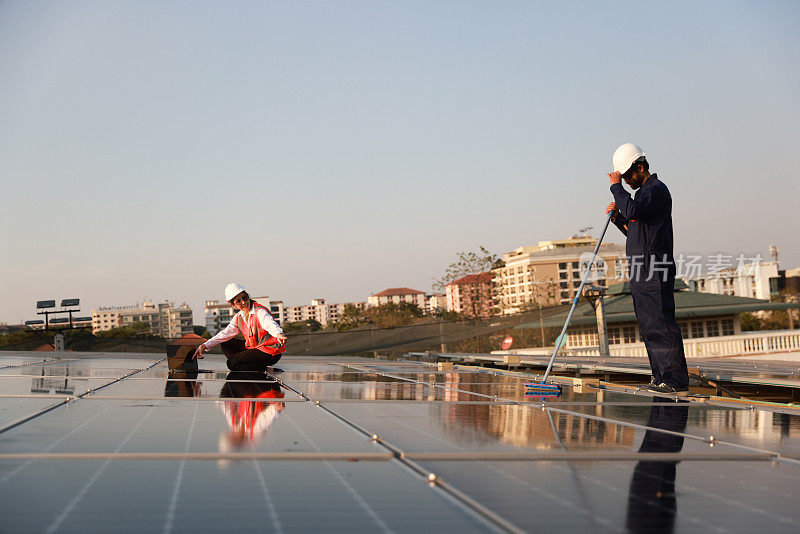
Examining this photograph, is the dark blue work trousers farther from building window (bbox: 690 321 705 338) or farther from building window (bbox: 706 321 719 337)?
building window (bbox: 706 321 719 337)

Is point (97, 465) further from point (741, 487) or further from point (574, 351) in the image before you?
point (574, 351)

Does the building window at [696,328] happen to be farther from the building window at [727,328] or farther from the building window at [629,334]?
the building window at [629,334]

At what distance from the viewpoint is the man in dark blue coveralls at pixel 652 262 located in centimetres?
712

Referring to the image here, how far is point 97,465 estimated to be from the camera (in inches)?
115

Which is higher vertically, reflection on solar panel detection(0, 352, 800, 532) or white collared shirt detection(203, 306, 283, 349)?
white collared shirt detection(203, 306, 283, 349)

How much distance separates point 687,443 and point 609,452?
2.25ft

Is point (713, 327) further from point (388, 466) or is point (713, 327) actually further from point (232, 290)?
point (388, 466)

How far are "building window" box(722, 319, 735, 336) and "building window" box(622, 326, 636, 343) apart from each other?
4.77 meters

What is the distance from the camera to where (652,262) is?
7.31 m

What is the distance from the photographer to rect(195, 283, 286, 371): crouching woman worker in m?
10.1

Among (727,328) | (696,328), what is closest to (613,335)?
(696,328)

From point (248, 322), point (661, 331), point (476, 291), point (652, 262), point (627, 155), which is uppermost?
point (476, 291)

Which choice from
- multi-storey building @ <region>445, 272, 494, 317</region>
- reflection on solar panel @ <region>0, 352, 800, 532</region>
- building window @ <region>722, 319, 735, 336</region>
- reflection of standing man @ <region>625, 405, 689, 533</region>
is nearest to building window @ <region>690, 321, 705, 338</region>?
building window @ <region>722, 319, 735, 336</region>

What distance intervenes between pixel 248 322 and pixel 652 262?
542 centimetres
